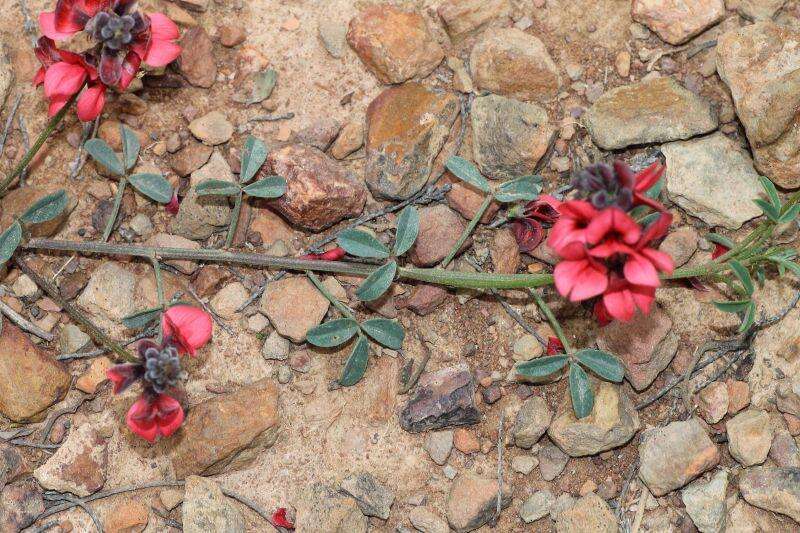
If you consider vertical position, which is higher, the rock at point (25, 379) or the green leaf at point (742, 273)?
the green leaf at point (742, 273)

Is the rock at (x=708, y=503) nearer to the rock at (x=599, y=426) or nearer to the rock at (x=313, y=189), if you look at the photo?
the rock at (x=599, y=426)

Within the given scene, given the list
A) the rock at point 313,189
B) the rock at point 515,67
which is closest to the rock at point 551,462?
the rock at point 313,189

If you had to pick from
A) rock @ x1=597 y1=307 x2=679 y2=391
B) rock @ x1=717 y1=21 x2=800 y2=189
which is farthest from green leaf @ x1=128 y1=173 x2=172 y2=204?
rock @ x1=717 y1=21 x2=800 y2=189

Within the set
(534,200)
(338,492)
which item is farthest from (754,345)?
(338,492)

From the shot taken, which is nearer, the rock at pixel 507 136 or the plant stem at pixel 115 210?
the plant stem at pixel 115 210

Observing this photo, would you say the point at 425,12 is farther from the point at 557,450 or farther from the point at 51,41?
the point at 557,450

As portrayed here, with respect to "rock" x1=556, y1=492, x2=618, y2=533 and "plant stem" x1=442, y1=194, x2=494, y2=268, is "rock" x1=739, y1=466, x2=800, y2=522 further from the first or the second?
"plant stem" x1=442, y1=194, x2=494, y2=268
